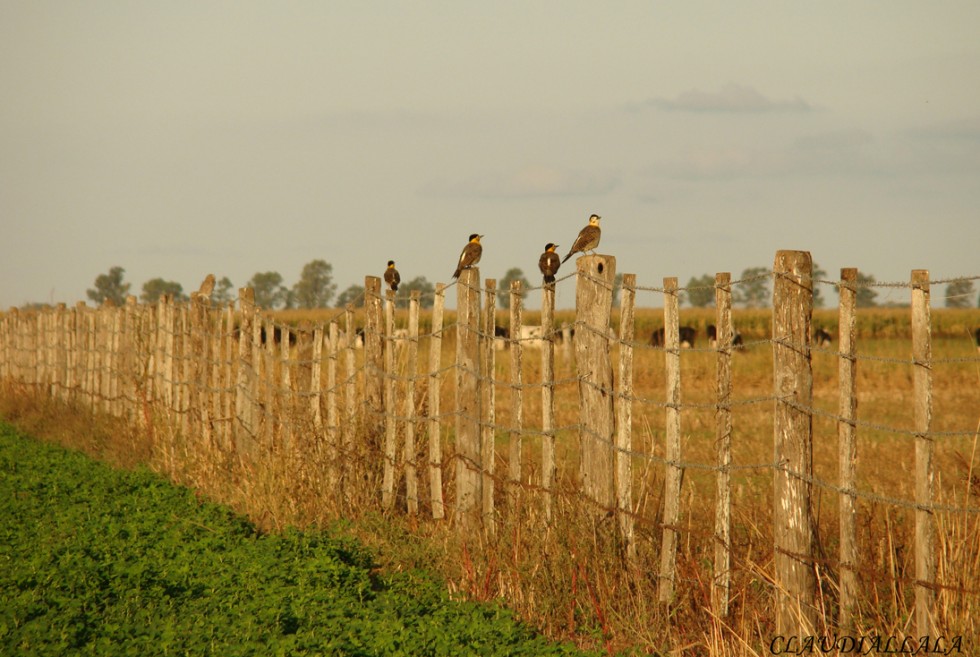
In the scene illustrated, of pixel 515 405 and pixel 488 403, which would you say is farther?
pixel 488 403

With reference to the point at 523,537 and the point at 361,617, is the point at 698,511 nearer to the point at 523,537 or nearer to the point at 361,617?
the point at 523,537

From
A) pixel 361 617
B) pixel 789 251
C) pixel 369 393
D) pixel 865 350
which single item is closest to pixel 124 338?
pixel 369 393

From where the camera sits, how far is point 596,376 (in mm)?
7188

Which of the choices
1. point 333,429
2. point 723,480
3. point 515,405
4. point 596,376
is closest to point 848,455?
point 723,480

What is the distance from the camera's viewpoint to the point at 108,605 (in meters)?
7.12

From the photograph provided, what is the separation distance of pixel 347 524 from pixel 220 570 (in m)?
1.49

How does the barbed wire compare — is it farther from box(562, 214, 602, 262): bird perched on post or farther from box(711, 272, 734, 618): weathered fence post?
box(562, 214, 602, 262): bird perched on post

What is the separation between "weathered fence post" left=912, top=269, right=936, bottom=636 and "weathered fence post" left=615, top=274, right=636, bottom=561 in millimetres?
1883

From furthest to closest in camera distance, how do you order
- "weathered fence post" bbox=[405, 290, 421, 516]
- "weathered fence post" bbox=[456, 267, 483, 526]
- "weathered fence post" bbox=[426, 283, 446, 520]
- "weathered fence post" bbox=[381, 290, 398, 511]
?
1. "weathered fence post" bbox=[381, 290, 398, 511]
2. "weathered fence post" bbox=[405, 290, 421, 516]
3. "weathered fence post" bbox=[426, 283, 446, 520]
4. "weathered fence post" bbox=[456, 267, 483, 526]

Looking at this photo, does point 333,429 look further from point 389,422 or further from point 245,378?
point 245,378

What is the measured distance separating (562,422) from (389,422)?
337 inches

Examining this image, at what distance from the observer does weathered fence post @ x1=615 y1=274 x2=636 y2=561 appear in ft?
22.2

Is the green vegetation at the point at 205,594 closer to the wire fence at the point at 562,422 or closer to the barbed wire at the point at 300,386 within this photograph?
the wire fence at the point at 562,422

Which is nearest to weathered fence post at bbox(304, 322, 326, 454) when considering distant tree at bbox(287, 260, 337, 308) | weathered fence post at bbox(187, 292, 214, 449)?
weathered fence post at bbox(187, 292, 214, 449)
